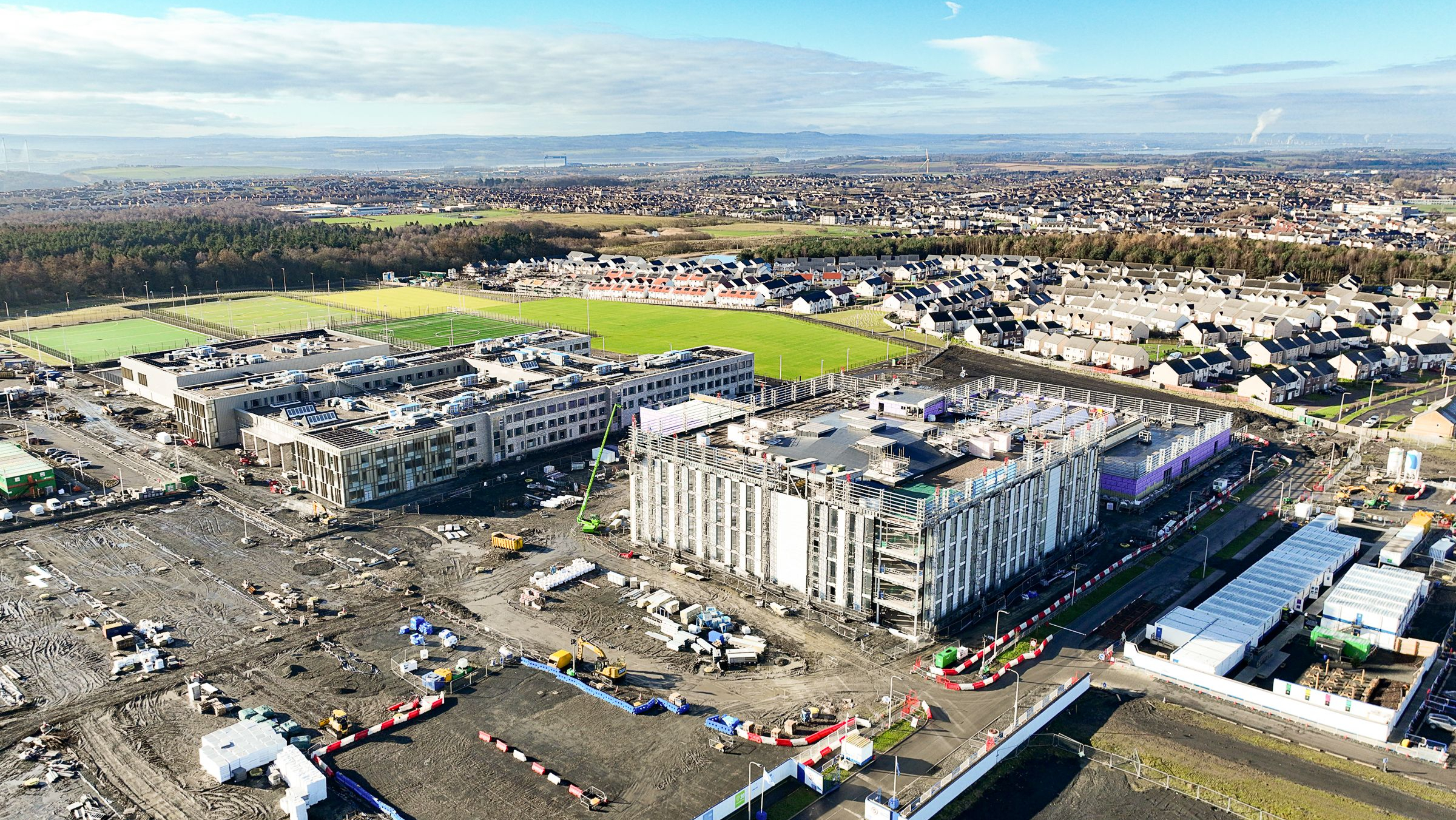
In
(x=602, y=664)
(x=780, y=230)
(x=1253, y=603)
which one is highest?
(x=780, y=230)

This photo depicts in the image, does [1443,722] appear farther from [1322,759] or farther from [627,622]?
[627,622]

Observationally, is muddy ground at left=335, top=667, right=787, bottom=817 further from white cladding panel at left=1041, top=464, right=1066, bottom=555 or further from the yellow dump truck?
white cladding panel at left=1041, top=464, right=1066, bottom=555

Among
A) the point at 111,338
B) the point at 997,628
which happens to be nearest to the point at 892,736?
the point at 997,628

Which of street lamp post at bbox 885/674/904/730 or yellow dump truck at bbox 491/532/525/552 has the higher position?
yellow dump truck at bbox 491/532/525/552

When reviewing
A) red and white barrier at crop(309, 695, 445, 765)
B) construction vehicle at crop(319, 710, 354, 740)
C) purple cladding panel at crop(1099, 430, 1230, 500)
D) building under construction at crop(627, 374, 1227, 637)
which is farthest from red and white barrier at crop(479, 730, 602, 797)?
purple cladding panel at crop(1099, 430, 1230, 500)

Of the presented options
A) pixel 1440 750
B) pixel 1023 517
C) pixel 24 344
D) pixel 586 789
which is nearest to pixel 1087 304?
pixel 1023 517

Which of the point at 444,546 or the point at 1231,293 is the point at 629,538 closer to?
the point at 444,546
